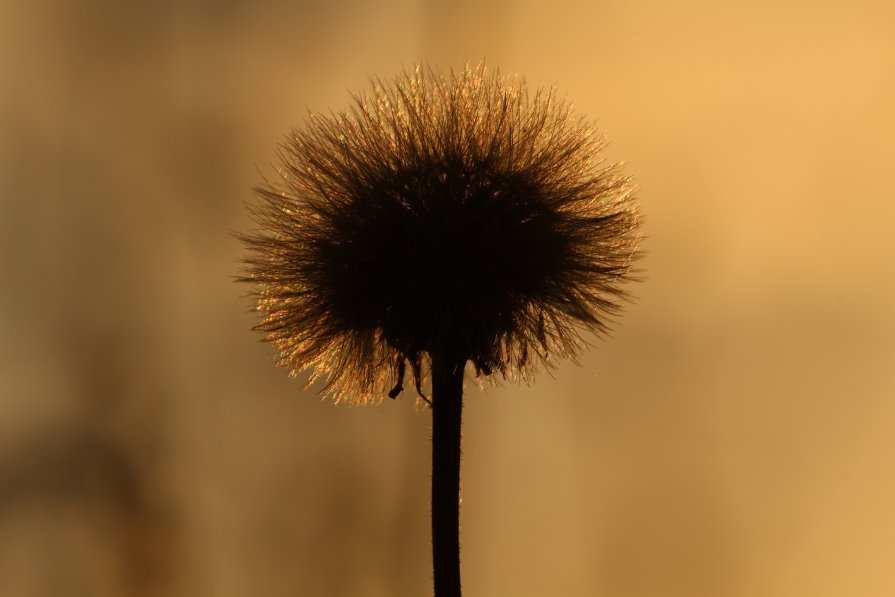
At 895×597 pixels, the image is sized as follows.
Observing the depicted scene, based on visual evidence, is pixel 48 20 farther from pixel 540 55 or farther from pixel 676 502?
pixel 676 502

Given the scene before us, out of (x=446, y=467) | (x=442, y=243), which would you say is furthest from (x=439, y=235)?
(x=446, y=467)

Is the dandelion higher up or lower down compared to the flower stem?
higher up

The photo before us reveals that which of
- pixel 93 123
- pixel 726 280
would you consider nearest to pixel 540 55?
pixel 726 280

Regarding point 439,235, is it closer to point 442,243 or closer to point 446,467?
point 442,243

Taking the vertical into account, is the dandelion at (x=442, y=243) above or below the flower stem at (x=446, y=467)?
above

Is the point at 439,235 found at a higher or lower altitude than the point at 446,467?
higher
